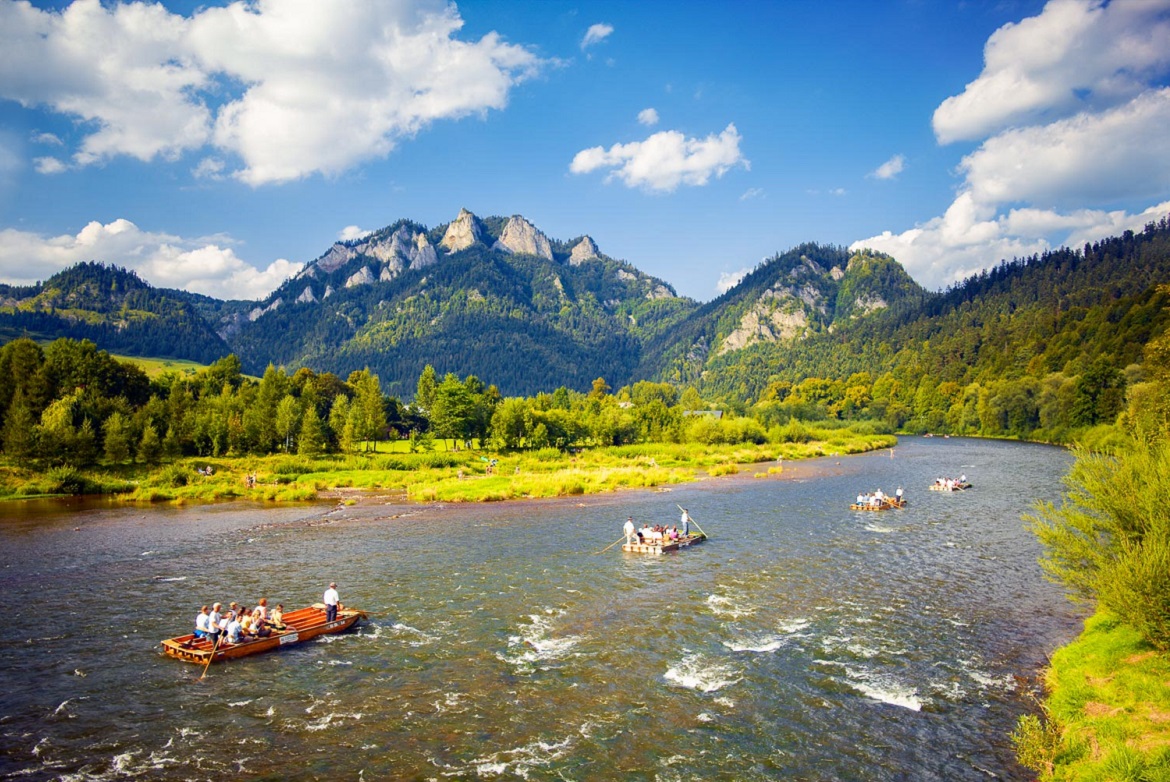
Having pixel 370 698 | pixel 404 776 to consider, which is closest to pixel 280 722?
pixel 370 698

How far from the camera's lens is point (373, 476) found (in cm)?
8612

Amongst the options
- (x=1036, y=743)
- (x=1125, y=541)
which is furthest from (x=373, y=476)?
(x=1125, y=541)

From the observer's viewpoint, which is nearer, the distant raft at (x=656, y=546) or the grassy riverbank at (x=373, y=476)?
the distant raft at (x=656, y=546)

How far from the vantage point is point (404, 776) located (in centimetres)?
1830

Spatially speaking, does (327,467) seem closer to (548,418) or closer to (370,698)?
(548,418)

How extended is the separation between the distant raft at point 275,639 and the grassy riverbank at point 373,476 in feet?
129

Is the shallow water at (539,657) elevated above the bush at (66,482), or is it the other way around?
the bush at (66,482)

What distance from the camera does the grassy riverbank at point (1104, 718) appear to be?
15.9m

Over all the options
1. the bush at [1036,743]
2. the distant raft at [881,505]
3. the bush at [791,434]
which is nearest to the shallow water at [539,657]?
the bush at [1036,743]

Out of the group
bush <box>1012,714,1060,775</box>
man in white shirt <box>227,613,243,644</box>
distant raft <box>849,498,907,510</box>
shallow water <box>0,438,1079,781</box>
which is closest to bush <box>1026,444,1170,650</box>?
bush <box>1012,714,1060,775</box>

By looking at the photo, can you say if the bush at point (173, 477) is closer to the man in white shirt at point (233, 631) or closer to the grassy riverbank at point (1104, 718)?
the man in white shirt at point (233, 631)

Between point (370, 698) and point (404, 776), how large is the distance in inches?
227

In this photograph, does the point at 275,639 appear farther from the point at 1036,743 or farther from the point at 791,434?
the point at 791,434

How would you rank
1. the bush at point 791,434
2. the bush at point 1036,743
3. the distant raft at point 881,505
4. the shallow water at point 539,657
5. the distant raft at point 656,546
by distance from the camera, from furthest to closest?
the bush at point 791,434, the distant raft at point 881,505, the distant raft at point 656,546, the shallow water at point 539,657, the bush at point 1036,743
